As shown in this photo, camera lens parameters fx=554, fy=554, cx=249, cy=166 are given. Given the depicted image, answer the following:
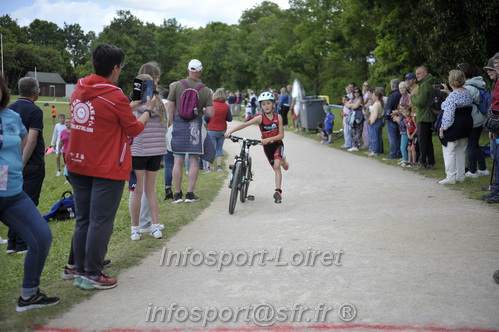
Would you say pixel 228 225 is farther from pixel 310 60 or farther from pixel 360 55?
pixel 310 60

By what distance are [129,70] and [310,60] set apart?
149ft

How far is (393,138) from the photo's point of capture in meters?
15.2

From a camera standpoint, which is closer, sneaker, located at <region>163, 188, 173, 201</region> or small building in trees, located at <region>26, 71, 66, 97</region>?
sneaker, located at <region>163, 188, 173, 201</region>

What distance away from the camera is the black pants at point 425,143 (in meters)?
12.7

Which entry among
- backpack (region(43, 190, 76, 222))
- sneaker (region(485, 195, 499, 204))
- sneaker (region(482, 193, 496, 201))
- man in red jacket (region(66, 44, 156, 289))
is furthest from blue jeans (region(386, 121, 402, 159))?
man in red jacket (region(66, 44, 156, 289))

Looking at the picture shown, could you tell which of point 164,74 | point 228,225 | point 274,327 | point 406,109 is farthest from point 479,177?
point 164,74

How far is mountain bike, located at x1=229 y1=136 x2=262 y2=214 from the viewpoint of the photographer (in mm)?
8828

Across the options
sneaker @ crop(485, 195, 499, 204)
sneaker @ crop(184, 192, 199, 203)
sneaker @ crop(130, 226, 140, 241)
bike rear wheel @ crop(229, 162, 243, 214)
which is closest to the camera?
sneaker @ crop(130, 226, 140, 241)

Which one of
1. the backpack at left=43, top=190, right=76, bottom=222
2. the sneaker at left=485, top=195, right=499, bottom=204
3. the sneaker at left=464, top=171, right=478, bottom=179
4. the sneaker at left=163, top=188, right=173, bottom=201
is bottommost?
the backpack at left=43, top=190, right=76, bottom=222

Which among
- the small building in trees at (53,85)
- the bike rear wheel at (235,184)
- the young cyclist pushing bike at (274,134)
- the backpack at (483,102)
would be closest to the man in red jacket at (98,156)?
the bike rear wheel at (235,184)

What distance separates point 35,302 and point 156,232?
8.77 ft

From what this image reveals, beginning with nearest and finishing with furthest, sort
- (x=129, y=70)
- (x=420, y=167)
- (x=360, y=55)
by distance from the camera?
(x=420, y=167)
(x=360, y=55)
(x=129, y=70)

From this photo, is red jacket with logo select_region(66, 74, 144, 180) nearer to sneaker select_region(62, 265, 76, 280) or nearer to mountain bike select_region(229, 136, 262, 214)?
sneaker select_region(62, 265, 76, 280)

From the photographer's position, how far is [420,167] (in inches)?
520
